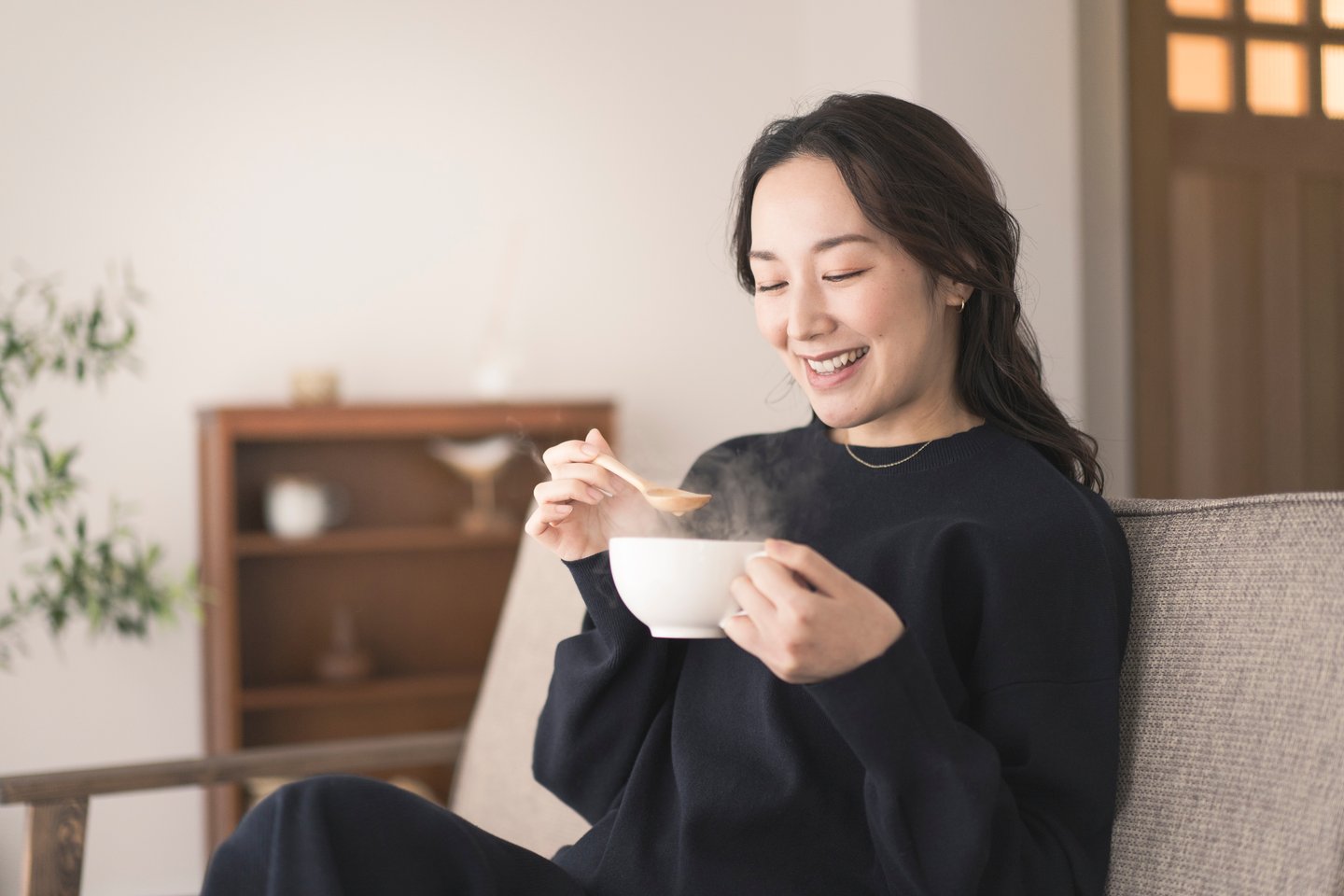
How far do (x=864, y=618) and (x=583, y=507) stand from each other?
396 millimetres

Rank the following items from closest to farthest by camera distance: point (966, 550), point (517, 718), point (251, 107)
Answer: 1. point (966, 550)
2. point (517, 718)
3. point (251, 107)

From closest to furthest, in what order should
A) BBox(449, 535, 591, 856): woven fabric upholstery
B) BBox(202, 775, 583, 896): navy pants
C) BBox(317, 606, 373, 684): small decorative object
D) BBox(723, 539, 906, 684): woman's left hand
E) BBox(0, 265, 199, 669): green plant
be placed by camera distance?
BBox(723, 539, 906, 684): woman's left hand < BBox(202, 775, 583, 896): navy pants < BBox(449, 535, 591, 856): woven fabric upholstery < BBox(0, 265, 199, 669): green plant < BBox(317, 606, 373, 684): small decorative object

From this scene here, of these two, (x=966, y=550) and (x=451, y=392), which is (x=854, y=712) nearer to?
(x=966, y=550)

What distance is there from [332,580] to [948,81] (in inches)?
94.2

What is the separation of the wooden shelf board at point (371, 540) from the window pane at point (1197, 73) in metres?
2.35

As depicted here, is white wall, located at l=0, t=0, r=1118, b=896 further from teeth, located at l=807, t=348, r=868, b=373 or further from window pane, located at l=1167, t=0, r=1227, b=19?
teeth, located at l=807, t=348, r=868, b=373

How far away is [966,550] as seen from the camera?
1121 mm

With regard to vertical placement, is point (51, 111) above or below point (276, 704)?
above

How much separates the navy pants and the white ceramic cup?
0.28 metres

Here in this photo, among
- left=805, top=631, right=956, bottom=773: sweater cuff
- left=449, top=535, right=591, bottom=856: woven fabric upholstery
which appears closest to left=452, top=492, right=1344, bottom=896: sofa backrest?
left=805, top=631, right=956, bottom=773: sweater cuff

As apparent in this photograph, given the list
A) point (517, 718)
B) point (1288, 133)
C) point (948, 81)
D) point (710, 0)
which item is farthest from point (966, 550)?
point (710, 0)

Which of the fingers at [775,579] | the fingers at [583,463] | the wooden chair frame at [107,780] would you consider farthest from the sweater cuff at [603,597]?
the wooden chair frame at [107,780]

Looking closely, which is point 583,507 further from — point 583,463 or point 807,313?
point 807,313

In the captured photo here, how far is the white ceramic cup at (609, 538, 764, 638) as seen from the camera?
2.97 feet
